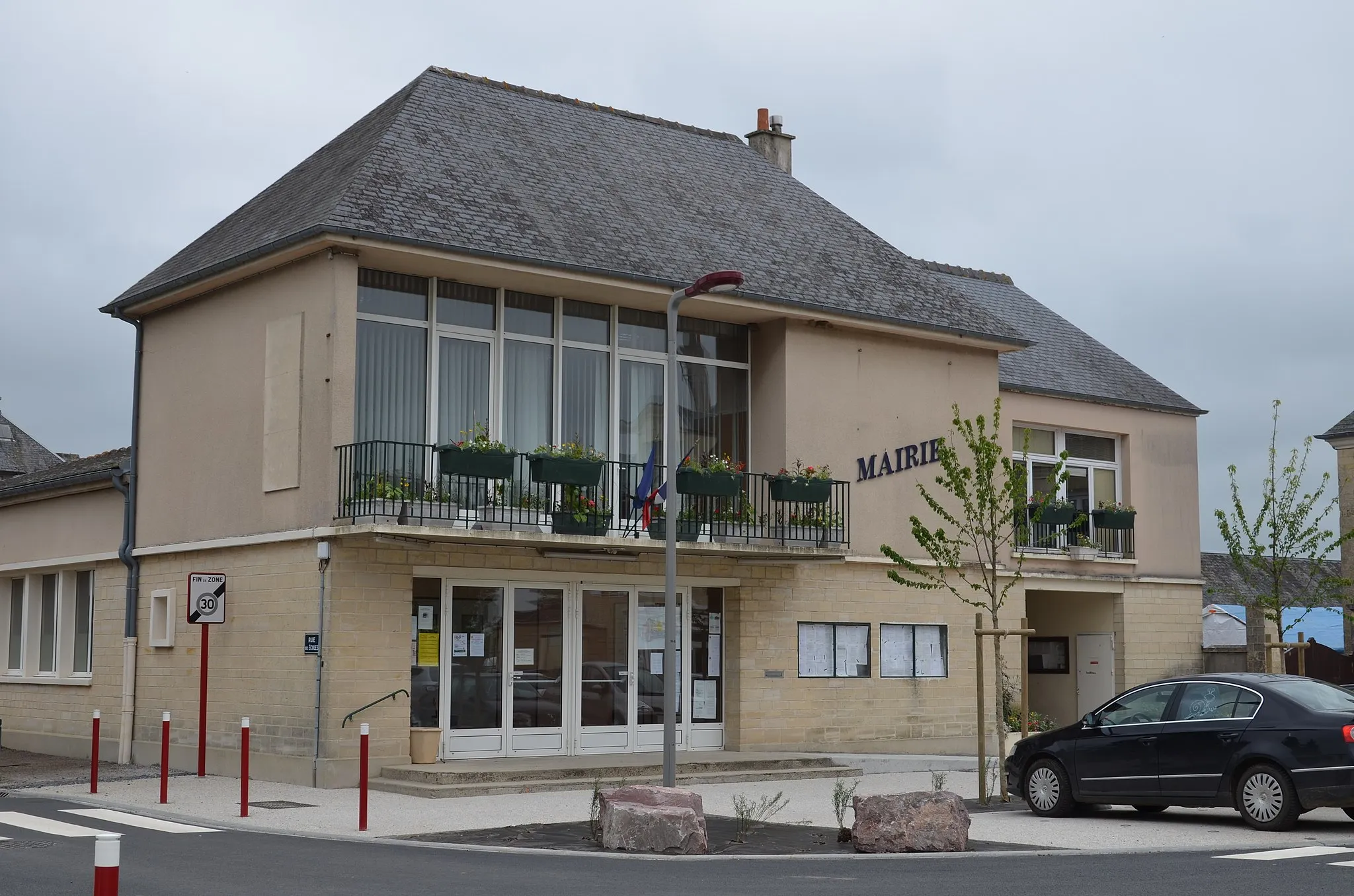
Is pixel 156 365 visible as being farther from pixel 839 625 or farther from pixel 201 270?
pixel 839 625

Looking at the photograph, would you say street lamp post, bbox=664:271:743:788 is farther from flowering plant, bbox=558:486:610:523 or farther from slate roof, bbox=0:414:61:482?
slate roof, bbox=0:414:61:482

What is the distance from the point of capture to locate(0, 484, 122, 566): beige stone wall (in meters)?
23.6

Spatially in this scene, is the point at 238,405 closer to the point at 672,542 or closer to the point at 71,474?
the point at 71,474

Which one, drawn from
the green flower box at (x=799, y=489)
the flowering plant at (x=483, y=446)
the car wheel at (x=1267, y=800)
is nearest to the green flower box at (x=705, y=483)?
the green flower box at (x=799, y=489)

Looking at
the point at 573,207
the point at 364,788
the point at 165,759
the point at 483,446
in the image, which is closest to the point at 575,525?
the point at 483,446

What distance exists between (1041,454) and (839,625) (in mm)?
6990

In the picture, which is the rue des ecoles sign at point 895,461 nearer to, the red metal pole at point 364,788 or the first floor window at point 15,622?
the red metal pole at point 364,788

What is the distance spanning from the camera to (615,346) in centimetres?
2223

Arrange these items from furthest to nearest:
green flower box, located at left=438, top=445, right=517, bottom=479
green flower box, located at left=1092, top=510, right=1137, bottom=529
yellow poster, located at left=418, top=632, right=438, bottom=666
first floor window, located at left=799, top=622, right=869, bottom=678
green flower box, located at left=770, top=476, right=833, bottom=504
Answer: green flower box, located at left=1092, top=510, right=1137, bottom=529 < first floor window, located at left=799, top=622, right=869, bottom=678 < green flower box, located at left=770, top=476, right=833, bottom=504 < yellow poster, located at left=418, top=632, right=438, bottom=666 < green flower box, located at left=438, top=445, right=517, bottom=479

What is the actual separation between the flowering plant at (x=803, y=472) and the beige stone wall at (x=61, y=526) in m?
9.73

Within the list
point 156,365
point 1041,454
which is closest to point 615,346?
point 156,365

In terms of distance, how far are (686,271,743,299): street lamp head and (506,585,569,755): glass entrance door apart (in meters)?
5.83

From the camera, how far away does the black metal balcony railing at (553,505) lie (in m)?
18.9

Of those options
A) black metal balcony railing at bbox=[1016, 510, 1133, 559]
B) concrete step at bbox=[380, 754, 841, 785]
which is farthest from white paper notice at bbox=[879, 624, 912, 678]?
black metal balcony railing at bbox=[1016, 510, 1133, 559]
